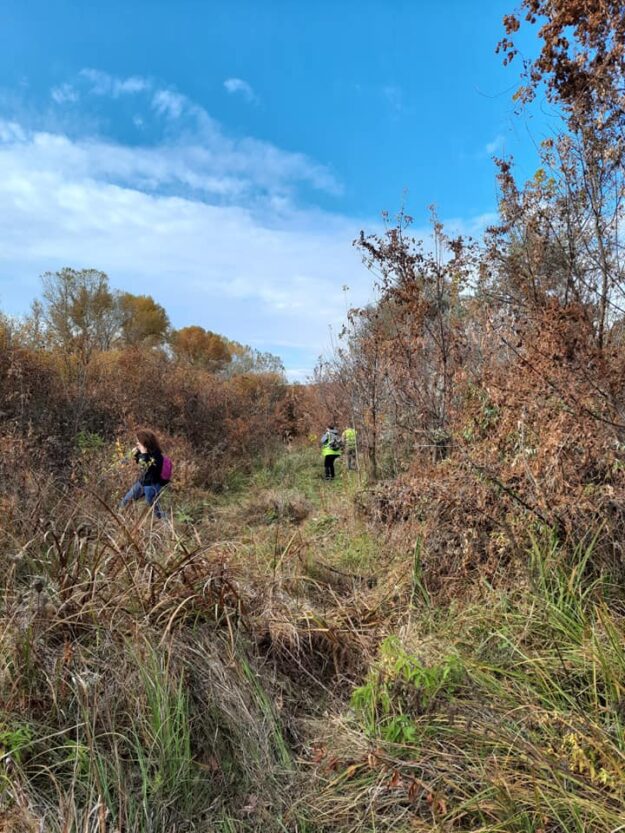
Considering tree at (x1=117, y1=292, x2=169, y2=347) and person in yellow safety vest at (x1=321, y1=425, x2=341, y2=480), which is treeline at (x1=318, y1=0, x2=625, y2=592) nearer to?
person in yellow safety vest at (x1=321, y1=425, x2=341, y2=480)

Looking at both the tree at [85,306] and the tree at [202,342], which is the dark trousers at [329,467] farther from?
the tree at [202,342]

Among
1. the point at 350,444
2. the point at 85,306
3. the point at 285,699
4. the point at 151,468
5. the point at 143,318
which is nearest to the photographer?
the point at 285,699

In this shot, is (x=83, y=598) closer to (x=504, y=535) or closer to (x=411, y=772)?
(x=411, y=772)

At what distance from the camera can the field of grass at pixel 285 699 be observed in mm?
1941

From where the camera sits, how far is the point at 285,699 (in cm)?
273

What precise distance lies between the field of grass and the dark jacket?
301 cm

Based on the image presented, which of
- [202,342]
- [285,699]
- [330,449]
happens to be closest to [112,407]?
[330,449]

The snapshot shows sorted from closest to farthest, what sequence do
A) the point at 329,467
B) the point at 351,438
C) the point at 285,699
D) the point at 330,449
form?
the point at 285,699 → the point at 351,438 → the point at 330,449 → the point at 329,467

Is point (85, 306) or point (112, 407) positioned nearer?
point (112, 407)

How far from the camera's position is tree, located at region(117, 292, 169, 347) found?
33.6 meters

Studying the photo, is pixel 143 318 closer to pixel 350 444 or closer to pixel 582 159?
pixel 350 444

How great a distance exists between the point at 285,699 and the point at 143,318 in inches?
1532

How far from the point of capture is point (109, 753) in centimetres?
219

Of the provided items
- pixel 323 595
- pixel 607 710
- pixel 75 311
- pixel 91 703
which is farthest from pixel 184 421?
pixel 75 311
